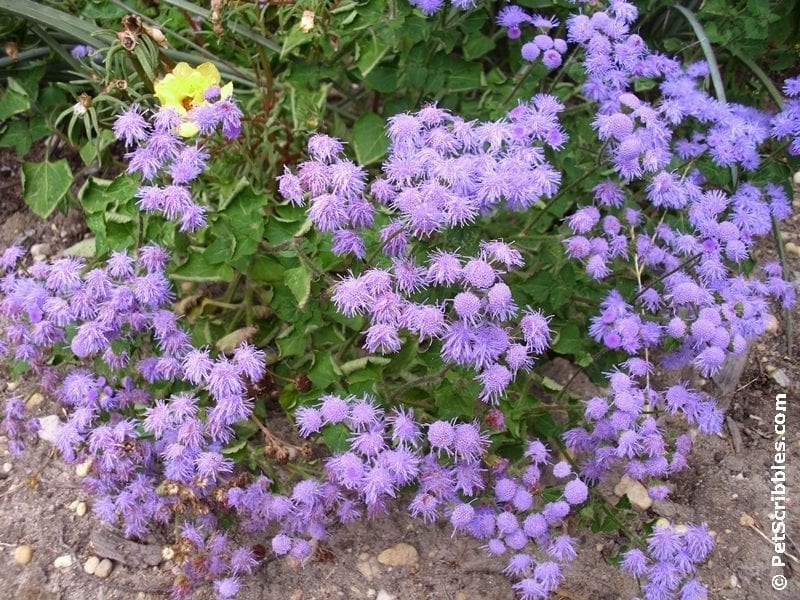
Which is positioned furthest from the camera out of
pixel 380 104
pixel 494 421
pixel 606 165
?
pixel 380 104

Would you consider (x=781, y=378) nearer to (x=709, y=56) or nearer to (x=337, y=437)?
(x=709, y=56)

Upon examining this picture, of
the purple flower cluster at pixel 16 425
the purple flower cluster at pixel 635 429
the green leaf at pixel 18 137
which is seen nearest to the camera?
the purple flower cluster at pixel 635 429

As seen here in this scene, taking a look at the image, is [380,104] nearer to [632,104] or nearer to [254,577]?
[632,104]

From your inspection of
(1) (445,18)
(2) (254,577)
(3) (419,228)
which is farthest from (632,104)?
(2) (254,577)

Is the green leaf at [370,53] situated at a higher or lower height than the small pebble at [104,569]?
higher

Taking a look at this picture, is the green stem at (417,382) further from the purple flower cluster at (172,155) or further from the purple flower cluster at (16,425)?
the purple flower cluster at (16,425)

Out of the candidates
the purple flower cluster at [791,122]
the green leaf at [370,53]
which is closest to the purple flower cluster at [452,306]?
the green leaf at [370,53]

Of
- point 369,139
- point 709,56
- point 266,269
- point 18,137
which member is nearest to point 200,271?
point 266,269
